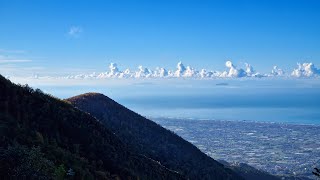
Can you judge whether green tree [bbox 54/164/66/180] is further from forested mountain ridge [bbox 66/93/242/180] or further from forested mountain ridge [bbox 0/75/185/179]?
forested mountain ridge [bbox 66/93/242/180]

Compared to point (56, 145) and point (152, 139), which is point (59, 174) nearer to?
point (56, 145)

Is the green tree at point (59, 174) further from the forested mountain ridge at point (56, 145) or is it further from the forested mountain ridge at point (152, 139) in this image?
the forested mountain ridge at point (152, 139)

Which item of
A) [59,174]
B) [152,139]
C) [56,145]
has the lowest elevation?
[152,139]

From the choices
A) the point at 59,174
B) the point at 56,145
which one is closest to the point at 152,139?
the point at 56,145

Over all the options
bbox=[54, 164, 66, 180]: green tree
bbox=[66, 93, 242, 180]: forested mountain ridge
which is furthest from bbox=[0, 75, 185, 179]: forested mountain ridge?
bbox=[66, 93, 242, 180]: forested mountain ridge

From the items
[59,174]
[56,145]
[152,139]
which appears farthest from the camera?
[152,139]

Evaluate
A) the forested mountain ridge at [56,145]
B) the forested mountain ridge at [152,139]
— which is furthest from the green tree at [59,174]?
the forested mountain ridge at [152,139]
